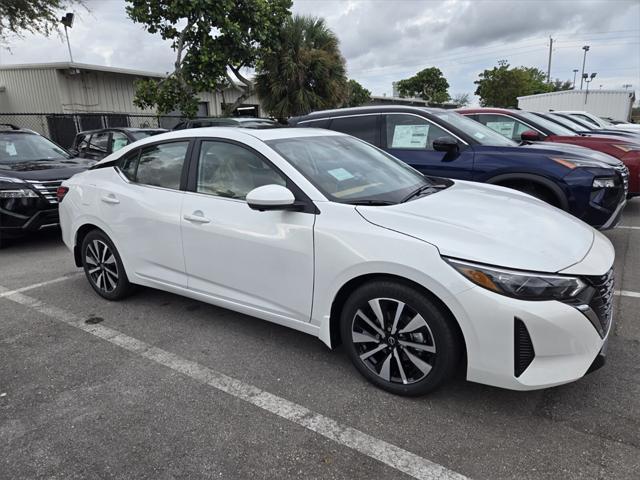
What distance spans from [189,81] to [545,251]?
12.2 meters

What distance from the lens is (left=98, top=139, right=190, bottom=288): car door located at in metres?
3.64

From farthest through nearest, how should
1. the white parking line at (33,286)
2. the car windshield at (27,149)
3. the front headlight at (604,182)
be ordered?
the car windshield at (27,149) < the front headlight at (604,182) < the white parking line at (33,286)

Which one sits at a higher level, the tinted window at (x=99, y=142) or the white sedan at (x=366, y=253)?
the tinted window at (x=99, y=142)

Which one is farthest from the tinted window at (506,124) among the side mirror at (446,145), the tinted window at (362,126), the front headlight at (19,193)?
the front headlight at (19,193)

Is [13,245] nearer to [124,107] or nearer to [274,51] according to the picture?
[274,51]

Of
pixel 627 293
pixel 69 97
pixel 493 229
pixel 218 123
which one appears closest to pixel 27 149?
pixel 218 123

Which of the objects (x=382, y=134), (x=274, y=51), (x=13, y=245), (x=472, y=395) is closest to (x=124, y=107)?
(x=274, y=51)

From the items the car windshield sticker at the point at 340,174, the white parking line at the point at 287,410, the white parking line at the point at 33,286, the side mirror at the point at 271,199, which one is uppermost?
the car windshield sticker at the point at 340,174

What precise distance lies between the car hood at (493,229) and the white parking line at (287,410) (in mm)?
1010

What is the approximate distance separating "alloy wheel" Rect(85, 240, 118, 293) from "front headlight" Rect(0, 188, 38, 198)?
240cm

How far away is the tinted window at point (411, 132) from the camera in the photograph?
18.5ft

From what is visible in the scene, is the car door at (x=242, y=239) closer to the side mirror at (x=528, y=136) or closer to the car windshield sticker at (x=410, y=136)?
the car windshield sticker at (x=410, y=136)

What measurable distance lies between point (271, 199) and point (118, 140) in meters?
A: 8.02

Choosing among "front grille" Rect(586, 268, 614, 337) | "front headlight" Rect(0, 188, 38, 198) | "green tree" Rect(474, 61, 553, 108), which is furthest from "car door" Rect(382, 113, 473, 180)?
"green tree" Rect(474, 61, 553, 108)
